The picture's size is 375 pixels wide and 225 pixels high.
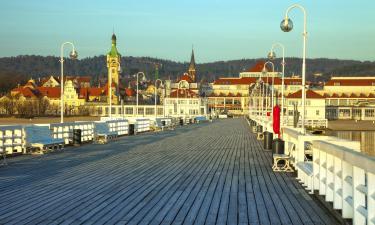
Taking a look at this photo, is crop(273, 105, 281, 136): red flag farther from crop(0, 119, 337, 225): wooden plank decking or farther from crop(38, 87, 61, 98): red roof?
crop(38, 87, 61, 98): red roof

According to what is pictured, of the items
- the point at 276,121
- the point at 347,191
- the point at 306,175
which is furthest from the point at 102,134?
the point at 347,191

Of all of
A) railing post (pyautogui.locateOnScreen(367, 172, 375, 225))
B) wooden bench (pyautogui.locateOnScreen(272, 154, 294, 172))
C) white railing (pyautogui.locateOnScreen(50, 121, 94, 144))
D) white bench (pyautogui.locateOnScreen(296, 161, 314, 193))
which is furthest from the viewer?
white railing (pyautogui.locateOnScreen(50, 121, 94, 144))

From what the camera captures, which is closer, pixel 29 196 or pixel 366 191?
pixel 366 191

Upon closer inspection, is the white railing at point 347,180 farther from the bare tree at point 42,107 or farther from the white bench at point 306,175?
the bare tree at point 42,107

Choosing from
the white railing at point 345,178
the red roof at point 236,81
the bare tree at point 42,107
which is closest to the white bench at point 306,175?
the white railing at point 345,178

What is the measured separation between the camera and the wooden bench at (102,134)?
93.5 feet

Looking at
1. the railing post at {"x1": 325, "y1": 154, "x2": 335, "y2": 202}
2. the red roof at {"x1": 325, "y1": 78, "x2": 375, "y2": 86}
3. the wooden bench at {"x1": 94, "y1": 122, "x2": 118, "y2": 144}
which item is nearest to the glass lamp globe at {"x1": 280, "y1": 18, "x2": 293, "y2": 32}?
the railing post at {"x1": 325, "y1": 154, "x2": 335, "y2": 202}

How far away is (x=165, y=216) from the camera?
902 centimetres

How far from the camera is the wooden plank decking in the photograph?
8.94m

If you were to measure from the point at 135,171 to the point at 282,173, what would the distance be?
3.76 meters

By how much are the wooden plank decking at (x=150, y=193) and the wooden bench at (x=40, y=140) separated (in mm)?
2019

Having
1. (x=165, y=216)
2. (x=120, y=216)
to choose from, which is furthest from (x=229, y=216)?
(x=120, y=216)

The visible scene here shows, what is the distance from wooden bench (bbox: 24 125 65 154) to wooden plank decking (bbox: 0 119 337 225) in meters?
2.02

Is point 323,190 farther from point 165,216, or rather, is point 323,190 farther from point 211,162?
point 211,162
